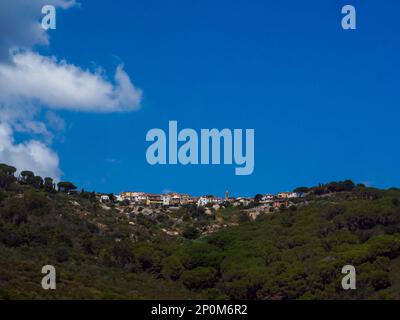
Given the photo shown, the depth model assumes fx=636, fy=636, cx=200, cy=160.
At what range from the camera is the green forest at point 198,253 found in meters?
45.6

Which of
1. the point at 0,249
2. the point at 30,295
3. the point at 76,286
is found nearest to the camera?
the point at 30,295

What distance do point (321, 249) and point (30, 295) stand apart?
29.1 metres

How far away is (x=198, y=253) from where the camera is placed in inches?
2346

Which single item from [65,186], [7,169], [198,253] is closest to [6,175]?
[7,169]

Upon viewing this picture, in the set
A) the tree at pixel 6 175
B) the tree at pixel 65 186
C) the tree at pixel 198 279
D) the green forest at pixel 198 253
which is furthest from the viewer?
the tree at pixel 65 186

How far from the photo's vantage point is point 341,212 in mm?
64812

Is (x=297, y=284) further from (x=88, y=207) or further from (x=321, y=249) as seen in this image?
(x=88, y=207)

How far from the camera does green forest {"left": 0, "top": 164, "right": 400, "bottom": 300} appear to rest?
4559 cm

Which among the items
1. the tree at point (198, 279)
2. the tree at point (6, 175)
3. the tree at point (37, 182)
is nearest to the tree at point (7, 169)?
the tree at point (6, 175)

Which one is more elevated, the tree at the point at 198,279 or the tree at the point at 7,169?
the tree at the point at 7,169

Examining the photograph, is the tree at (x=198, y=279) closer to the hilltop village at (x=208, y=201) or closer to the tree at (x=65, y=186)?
the hilltop village at (x=208, y=201)

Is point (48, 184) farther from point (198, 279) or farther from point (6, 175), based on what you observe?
point (198, 279)

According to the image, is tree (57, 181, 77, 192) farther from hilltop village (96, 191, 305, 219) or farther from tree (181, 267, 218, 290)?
tree (181, 267, 218, 290)
